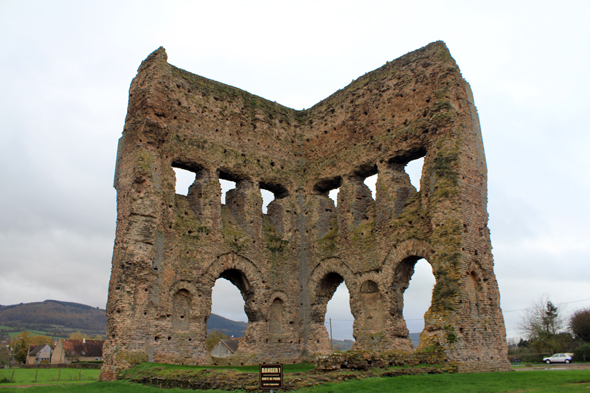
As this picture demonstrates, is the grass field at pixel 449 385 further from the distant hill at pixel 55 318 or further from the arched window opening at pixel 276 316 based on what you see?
the distant hill at pixel 55 318

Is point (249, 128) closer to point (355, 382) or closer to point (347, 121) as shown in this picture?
point (347, 121)

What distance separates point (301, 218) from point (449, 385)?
8.91 metres

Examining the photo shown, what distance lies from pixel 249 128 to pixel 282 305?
20.4 ft

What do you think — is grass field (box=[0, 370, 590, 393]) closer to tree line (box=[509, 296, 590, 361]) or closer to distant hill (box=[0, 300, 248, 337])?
tree line (box=[509, 296, 590, 361])

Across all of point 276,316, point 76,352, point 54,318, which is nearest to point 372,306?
point 276,316

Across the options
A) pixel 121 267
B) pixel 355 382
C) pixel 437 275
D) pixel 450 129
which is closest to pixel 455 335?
pixel 437 275

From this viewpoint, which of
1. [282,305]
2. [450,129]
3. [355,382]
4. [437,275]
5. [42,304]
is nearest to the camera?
[355,382]

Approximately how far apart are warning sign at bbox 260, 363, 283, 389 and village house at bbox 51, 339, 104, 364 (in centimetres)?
3282

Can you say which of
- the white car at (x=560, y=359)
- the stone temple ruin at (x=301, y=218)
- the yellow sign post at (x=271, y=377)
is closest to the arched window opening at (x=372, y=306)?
the stone temple ruin at (x=301, y=218)

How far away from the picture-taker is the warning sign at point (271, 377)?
707cm

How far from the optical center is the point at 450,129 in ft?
40.1

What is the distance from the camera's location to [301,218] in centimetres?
1603

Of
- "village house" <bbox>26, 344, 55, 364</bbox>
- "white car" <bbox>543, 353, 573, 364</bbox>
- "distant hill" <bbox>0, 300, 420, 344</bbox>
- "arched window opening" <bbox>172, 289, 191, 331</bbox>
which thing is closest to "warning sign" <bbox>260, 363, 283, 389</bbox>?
"arched window opening" <bbox>172, 289, 191, 331</bbox>

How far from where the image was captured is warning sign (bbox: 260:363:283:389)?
7070 mm
